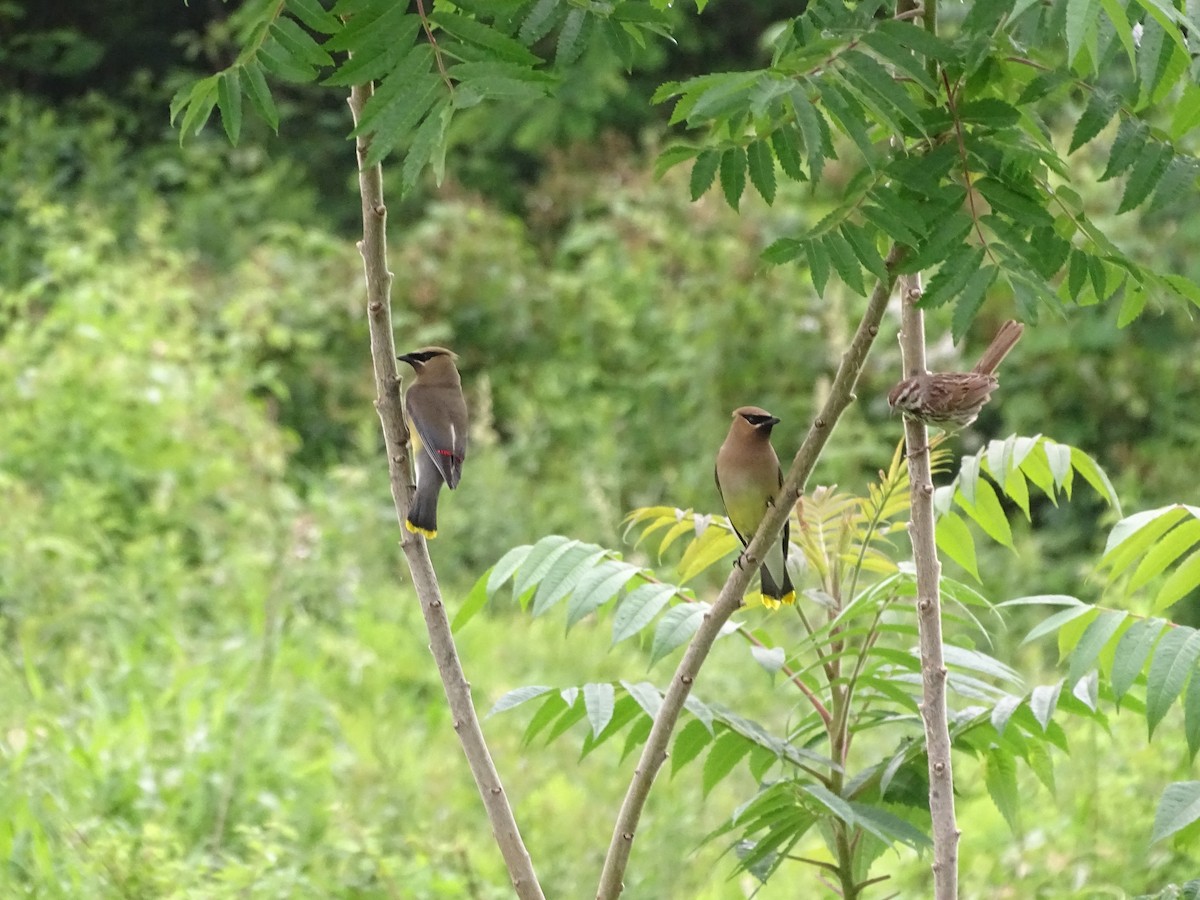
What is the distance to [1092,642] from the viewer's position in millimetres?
1650

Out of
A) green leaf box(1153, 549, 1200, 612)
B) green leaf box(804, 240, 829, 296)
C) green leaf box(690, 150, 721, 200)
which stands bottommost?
green leaf box(1153, 549, 1200, 612)

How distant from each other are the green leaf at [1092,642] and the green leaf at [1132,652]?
0.02 meters

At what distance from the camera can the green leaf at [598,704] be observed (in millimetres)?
1726

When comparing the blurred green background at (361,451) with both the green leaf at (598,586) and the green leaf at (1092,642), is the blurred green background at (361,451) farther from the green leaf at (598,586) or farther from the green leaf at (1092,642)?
the green leaf at (1092,642)

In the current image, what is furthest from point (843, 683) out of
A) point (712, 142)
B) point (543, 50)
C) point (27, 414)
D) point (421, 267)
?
point (543, 50)

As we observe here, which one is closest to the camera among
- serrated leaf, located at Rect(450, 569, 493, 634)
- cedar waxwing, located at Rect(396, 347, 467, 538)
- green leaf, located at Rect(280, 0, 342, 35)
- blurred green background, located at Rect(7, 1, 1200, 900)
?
green leaf, located at Rect(280, 0, 342, 35)

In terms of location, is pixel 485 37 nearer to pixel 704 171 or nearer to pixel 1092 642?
pixel 704 171

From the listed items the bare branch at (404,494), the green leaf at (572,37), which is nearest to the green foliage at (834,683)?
the bare branch at (404,494)

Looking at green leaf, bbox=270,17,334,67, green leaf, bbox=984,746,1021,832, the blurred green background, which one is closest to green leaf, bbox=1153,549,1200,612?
green leaf, bbox=984,746,1021,832

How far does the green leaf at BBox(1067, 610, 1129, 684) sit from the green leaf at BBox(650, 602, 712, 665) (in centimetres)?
42

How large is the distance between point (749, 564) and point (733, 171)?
1.27ft

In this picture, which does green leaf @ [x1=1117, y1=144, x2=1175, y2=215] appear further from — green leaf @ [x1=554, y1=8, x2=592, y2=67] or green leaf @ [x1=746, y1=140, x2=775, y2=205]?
green leaf @ [x1=554, y1=8, x2=592, y2=67]

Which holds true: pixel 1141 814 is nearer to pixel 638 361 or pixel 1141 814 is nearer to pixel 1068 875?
pixel 1068 875

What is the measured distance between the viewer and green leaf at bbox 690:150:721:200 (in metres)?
1.44
